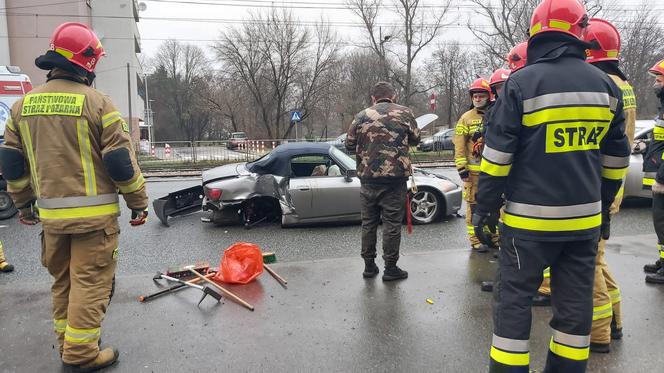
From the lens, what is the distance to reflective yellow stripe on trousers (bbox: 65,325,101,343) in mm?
2764

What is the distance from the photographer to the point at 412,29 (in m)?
33.3

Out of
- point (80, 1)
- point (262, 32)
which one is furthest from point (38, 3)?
point (262, 32)

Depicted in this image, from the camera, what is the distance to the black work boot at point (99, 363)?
2.81 meters

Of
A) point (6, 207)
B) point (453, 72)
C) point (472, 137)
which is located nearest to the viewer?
point (472, 137)

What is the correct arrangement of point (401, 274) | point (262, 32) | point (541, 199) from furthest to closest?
1. point (262, 32)
2. point (401, 274)
3. point (541, 199)

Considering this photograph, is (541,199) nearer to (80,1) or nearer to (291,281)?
(291,281)

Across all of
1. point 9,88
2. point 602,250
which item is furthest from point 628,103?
point 9,88

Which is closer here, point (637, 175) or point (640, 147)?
point (640, 147)

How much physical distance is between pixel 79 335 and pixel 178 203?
484cm

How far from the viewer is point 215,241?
6.22m

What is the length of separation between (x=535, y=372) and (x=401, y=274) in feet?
5.87

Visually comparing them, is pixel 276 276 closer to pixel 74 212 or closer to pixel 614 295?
pixel 74 212

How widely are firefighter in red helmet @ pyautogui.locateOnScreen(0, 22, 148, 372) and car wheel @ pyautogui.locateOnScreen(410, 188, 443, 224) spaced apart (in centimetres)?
479

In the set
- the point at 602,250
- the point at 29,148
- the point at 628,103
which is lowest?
the point at 602,250
